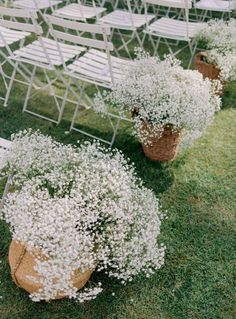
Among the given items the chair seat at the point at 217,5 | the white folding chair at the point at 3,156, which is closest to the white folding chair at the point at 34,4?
the chair seat at the point at 217,5

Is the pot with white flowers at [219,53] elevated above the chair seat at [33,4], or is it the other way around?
the pot with white flowers at [219,53]

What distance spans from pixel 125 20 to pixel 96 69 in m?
1.65

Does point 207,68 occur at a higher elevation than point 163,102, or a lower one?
lower

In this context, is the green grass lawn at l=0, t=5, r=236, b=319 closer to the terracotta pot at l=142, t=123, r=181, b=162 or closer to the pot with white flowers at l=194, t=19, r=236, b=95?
the terracotta pot at l=142, t=123, r=181, b=162

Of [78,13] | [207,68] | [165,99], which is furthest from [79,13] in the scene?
[165,99]

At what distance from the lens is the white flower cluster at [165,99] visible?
3965mm

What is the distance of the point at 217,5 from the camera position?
6543 millimetres

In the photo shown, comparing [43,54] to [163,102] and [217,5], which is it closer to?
[163,102]

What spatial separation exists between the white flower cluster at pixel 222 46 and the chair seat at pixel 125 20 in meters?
0.77

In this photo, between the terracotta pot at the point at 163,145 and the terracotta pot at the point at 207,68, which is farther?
the terracotta pot at the point at 207,68

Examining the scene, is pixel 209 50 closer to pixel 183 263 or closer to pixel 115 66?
pixel 115 66

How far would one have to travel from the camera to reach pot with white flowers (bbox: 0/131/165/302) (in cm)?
285

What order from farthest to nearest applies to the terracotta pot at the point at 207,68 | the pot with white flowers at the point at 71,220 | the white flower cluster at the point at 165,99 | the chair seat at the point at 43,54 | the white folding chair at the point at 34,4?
the white folding chair at the point at 34,4 → the terracotta pot at the point at 207,68 → the chair seat at the point at 43,54 → the white flower cluster at the point at 165,99 → the pot with white flowers at the point at 71,220

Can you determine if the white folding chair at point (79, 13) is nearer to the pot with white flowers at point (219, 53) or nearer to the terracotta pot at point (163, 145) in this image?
the pot with white flowers at point (219, 53)
